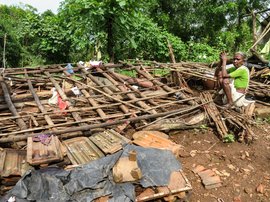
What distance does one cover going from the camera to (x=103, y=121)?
17.3 feet

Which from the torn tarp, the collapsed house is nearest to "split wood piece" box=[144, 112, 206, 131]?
the collapsed house

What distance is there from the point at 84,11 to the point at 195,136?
5.15m

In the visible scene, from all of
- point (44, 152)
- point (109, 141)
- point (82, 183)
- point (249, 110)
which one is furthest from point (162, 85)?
point (82, 183)

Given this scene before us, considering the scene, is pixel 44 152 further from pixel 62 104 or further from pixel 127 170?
pixel 62 104

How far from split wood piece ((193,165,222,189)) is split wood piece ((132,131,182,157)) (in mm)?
441

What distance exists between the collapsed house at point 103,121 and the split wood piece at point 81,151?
0.01 m

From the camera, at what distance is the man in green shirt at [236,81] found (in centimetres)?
595

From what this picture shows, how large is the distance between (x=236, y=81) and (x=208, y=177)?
2.63m

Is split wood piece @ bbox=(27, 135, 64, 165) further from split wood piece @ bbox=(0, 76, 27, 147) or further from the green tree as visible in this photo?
the green tree

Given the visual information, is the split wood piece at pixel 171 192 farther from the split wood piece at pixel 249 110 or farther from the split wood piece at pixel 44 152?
the split wood piece at pixel 249 110

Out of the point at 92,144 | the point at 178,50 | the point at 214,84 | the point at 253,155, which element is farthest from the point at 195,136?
the point at 178,50

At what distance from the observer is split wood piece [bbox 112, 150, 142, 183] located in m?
3.56

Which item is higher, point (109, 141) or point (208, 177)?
point (109, 141)

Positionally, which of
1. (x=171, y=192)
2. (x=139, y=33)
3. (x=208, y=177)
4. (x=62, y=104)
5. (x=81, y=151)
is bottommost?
(x=208, y=177)
